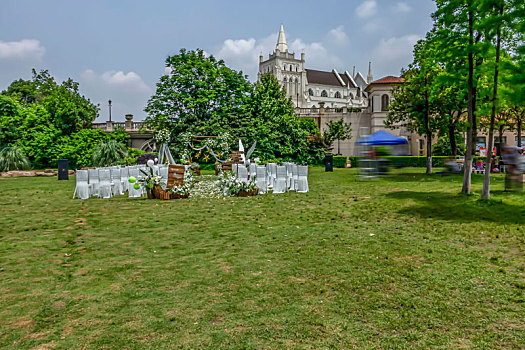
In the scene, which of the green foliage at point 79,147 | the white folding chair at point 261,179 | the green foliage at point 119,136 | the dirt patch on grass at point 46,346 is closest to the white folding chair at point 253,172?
the white folding chair at point 261,179

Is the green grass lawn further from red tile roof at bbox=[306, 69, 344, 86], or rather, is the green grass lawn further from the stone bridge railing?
red tile roof at bbox=[306, 69, 344, 86]

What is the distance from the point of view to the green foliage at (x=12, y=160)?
1369 inches

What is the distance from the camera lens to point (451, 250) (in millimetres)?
6734

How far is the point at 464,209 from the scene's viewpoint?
36.3ft

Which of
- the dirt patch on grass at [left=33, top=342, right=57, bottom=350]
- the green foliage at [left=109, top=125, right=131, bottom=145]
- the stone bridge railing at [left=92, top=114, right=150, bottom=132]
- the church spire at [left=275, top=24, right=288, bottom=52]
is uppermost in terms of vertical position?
the church spire at [left=275, top=24, right=288, bottom=52]

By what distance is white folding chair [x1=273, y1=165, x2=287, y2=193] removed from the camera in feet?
55.6

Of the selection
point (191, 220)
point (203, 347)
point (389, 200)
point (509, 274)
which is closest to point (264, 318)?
point (203, 347)

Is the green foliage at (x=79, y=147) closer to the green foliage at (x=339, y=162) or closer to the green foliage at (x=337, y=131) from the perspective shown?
the green foliage at (x=339, y=162)

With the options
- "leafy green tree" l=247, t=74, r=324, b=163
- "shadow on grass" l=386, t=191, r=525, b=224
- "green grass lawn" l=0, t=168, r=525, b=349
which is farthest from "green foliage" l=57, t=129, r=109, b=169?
"shadow on grass" l=386, t=191, r=525, b=224

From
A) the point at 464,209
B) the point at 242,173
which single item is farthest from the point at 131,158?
the point at 464,209

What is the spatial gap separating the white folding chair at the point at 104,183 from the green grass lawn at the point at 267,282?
5.25m

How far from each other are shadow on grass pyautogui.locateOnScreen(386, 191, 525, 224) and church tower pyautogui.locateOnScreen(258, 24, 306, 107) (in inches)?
4594

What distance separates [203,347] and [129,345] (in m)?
0.71

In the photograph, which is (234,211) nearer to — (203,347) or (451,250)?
(451,250)
